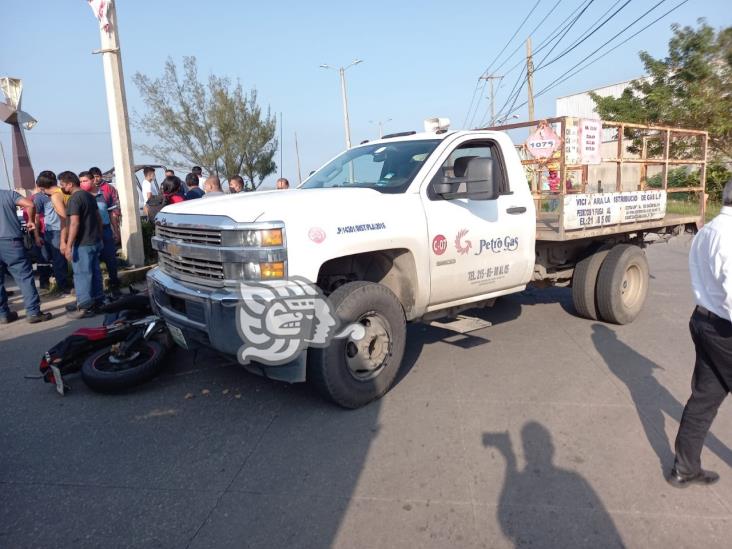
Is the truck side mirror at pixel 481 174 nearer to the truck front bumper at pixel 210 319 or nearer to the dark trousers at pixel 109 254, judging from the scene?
the truck front bumper at pixel 210 319

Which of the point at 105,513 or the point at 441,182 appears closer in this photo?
the point at 105,513

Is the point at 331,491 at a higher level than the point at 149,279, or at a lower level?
lower

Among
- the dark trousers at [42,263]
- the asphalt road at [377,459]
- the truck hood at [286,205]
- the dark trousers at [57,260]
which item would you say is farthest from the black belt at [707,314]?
the dark trousers at [42,263]

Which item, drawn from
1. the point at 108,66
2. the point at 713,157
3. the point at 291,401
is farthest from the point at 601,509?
the point at 713,157

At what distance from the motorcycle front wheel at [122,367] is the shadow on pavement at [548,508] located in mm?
2943

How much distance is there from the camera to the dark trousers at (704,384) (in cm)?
255

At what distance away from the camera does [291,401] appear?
3955 mm

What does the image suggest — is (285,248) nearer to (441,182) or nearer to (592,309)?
(441,182)

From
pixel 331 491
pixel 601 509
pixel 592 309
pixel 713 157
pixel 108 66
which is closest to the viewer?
pixel 601 509

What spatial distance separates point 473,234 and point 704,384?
2.12m

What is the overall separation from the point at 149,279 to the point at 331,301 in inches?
70.3

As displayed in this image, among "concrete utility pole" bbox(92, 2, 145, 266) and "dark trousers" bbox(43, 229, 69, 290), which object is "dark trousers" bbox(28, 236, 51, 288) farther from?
"concrete utility pole" bbox(92, 2, 145, 266)

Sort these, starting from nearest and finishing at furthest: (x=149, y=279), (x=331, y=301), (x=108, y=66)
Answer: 1. (x=331, y=301)
2. (x=149, y=279)
3. (x=108, y=66)

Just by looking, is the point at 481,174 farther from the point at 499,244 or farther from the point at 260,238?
the point at 260,238
